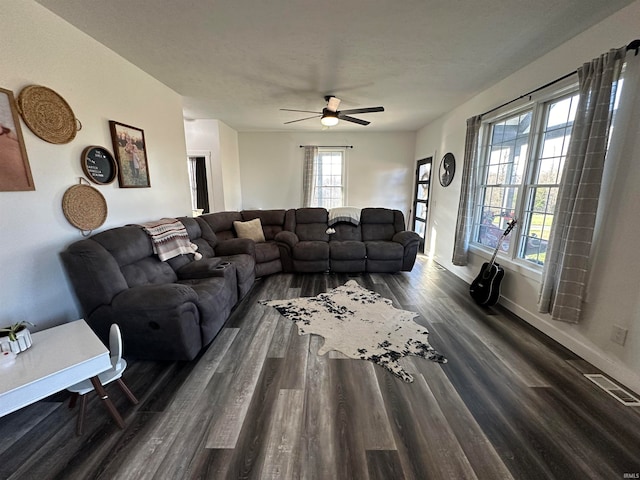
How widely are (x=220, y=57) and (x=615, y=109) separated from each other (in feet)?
11.0

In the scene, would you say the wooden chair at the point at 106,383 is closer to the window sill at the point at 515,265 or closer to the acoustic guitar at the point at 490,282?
the acoustic guitar at the point at 490,282

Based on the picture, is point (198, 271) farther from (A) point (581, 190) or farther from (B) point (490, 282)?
(A) point (581, 190)

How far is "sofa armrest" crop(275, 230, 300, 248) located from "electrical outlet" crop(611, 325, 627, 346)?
3.51m

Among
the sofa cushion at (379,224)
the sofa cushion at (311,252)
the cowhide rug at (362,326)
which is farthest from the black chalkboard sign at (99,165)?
the sofa cushion at (379,224)

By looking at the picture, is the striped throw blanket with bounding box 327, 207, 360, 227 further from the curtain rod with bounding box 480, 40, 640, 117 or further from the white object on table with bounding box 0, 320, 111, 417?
the white object on table with bounding box 0, 320, 111, 417

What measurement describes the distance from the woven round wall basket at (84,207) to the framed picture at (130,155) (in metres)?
0.35

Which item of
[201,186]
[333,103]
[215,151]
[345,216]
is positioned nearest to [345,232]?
[345,216]

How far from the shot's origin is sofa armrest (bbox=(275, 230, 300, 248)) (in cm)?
419

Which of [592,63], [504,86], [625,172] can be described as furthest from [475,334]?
[504,86]

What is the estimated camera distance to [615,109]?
1922 mm

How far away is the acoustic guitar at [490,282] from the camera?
9.63 feet

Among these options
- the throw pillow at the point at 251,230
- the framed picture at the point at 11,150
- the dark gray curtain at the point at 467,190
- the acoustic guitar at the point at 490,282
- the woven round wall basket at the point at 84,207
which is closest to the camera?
the framed picture at the point at 11,150

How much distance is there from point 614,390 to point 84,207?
→ 13.9 ft

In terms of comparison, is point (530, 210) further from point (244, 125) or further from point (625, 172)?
point (244, 125)
